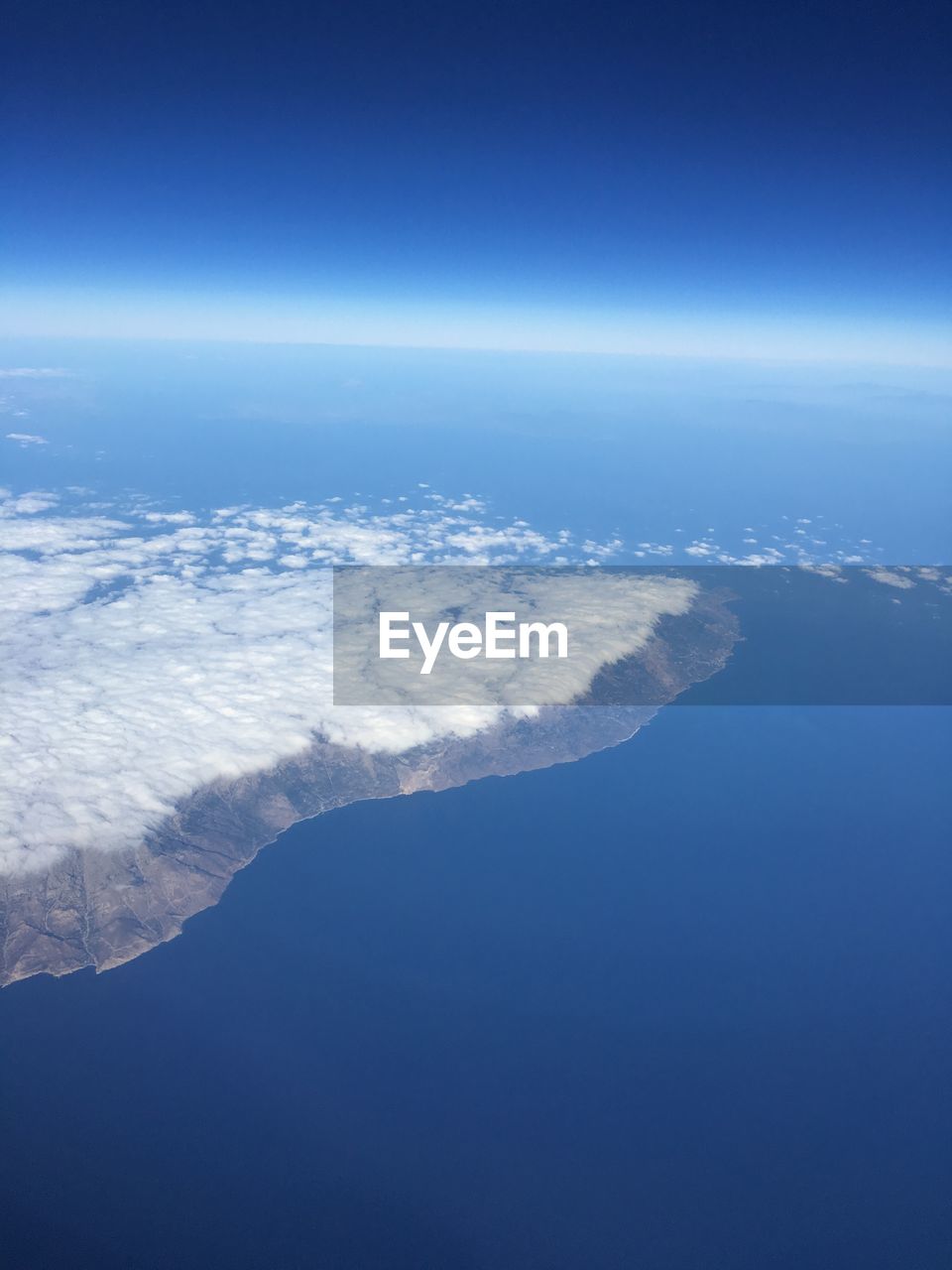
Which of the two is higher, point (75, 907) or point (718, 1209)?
point (75, 907)

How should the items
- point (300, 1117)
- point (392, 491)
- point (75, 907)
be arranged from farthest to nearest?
point (392, 491)
point (75, 907)
point (300, 1117)

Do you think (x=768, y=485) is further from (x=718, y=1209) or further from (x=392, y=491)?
(x=718, y=1209)

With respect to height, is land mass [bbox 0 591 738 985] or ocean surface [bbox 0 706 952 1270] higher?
land mass [bbox 0 591 738 985]

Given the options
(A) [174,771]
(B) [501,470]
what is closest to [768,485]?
(B) [501,470]

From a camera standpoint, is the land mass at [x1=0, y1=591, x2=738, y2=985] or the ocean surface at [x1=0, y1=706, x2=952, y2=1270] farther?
the land mass at [x1=0, y1=591, x2=738, y2=985]
